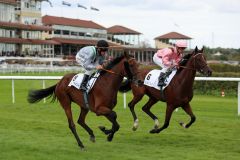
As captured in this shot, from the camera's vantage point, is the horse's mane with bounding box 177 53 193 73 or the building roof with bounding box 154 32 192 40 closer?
the horse's mane with bounding box 177 53 193 73

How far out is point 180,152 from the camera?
6641 millimetres

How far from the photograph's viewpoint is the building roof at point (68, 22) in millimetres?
67812

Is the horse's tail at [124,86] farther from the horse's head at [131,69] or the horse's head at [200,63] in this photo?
the horse's head at [131,69]

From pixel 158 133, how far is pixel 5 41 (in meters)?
44.7

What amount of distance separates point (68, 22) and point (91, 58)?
64.6 m

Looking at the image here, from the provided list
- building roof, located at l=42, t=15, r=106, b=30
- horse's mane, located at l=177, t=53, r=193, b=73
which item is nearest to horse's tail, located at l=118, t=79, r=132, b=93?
horse's mane, located at l=177, t=53, r=193, b=73

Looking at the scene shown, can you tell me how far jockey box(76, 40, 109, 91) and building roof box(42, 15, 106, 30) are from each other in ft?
199

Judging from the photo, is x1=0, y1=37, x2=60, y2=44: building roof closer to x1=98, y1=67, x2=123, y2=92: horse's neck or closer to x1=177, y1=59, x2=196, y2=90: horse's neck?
x1=177, y1=59, x2=196, y2=90: horse's neck

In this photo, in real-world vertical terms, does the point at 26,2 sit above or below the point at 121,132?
above

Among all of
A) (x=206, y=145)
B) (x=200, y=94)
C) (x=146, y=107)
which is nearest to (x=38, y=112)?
(x=146, y=107)

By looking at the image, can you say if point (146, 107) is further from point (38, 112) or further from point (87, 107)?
point (38, 112)

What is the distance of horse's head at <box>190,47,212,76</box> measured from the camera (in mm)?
7689

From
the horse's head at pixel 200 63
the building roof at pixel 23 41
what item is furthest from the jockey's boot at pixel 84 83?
the building roof at pixel 23 41

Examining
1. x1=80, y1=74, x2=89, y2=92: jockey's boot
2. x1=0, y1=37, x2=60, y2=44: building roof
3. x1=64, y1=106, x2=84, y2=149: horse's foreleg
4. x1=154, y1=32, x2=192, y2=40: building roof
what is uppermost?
x1=154, y1=32, x2=192, y2=40: building roof
